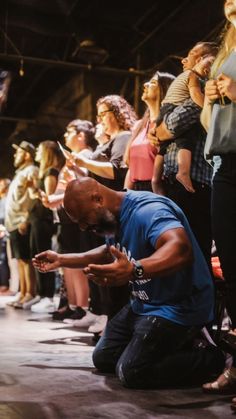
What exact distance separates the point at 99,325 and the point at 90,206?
6.11 feet

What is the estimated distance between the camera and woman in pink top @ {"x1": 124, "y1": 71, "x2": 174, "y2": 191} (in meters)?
3.50

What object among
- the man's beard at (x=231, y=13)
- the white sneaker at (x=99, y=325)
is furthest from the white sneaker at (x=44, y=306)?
the man's beard at (x=231, y=13)

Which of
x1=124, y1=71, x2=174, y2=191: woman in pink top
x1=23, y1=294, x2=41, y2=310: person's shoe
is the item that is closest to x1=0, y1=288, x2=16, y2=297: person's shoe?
x1=23, y1=294, x2=41, y2=310: person's shoe

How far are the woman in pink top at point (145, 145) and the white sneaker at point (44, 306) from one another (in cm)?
271

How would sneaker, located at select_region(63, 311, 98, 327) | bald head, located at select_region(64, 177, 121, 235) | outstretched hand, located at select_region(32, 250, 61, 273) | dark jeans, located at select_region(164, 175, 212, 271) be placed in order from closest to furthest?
bald head, located at select_region(64, 177, 121, 235) < outstretched hand, located at select_region(32, 250, 61, 273) < dark jeans, located at select_region(164, 175, 212, 271) < sneaker, located at select_region(63, 311, 98, 327)

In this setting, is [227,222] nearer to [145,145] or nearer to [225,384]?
[225,384]

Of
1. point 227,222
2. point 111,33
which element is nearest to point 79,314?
point 227,222

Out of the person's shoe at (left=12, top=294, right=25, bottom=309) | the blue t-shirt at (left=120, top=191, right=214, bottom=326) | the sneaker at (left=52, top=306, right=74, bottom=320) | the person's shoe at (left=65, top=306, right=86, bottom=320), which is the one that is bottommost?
the person's shoe at (left=12, top=294, right=25, bottom=309)

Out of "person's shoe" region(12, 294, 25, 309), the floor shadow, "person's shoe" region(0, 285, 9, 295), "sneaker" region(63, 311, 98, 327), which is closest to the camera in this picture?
the floor shadow

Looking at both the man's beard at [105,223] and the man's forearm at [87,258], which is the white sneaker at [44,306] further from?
the man's beard at [105,223]

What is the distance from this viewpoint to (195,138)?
310 centimetres

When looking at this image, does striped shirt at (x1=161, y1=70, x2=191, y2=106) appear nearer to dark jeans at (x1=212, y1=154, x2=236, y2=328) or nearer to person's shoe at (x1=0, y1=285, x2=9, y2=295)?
dark jeans at (x1=212, y1=154, x2=236, y2=328)

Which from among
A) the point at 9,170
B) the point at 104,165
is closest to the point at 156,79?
the point at 104,165

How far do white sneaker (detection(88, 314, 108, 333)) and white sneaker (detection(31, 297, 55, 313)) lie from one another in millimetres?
1756
